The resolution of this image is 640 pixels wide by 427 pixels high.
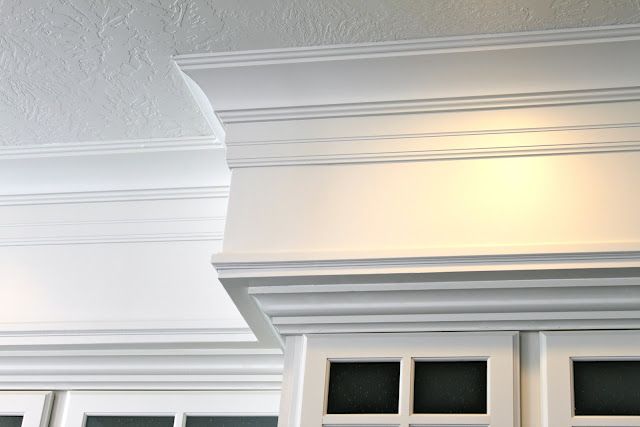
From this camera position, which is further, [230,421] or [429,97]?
[230,421]

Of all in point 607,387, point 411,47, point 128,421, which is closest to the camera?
point 607,387

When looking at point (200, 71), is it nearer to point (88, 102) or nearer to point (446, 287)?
point (88, 102)

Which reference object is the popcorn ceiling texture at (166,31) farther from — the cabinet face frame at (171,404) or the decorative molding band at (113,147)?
the cabinet face frame at (171,404)

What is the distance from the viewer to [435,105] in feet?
8.05

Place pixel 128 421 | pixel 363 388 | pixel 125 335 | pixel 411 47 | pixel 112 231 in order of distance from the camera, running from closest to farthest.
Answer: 1. pixel 363 388
2. pixel 411 47
3. pixel 125 335
4. pixel 128 421
5. pixel 112 231

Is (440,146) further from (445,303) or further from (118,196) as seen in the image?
(118,196)

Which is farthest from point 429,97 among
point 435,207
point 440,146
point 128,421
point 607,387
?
point 128,421

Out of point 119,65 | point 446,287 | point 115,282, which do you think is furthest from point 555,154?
point 115,282

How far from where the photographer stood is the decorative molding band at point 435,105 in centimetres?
238

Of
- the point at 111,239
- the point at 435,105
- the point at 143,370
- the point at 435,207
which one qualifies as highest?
A: the point at 435,105

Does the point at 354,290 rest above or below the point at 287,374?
above

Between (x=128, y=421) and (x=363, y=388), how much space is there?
3.13ft

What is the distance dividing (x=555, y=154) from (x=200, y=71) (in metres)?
0.93

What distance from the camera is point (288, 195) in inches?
95.2
